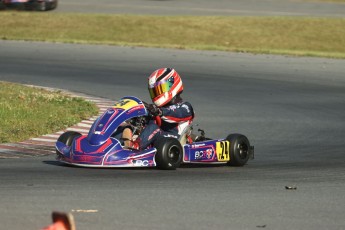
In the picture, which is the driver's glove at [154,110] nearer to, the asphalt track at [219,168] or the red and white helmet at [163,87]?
the red and white helmet at [163,87]

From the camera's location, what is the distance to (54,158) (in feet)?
33.8

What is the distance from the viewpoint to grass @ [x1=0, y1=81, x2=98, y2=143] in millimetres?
11766

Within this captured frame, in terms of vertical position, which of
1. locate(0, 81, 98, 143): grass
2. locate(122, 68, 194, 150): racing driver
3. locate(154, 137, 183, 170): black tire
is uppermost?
locate(122, 68, 194, 150): racing driver

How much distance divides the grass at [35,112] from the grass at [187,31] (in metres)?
8.78

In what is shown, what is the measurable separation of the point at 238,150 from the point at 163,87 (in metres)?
0.98

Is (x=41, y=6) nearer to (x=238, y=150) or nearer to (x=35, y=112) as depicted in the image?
(x=35, y=112)

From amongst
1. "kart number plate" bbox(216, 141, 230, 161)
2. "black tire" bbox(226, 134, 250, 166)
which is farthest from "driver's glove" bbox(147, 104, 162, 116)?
"black tire" bbox(226, 134, 250, 166)

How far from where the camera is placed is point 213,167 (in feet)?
32.9

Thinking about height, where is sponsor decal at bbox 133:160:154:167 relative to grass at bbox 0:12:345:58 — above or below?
above

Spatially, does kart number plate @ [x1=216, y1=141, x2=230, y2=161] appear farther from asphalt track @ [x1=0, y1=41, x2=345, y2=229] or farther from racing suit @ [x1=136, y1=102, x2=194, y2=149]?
racing suit @ [x1=136, y1=102, x2=194, y2=149]

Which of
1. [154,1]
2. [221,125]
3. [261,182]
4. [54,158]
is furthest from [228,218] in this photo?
[154,1]

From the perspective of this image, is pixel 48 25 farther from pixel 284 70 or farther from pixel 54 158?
pixel 54 158

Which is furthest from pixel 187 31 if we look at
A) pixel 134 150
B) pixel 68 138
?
pixel 134 150

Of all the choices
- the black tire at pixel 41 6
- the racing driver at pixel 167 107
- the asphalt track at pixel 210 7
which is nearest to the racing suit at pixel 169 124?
the racing driver at pixel 167 107
